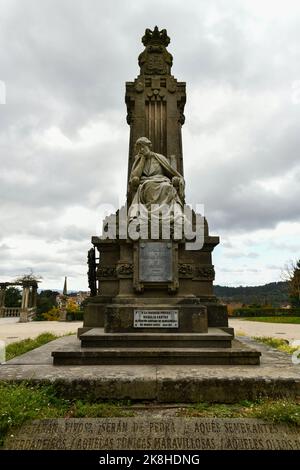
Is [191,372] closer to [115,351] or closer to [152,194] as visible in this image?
[115,351]

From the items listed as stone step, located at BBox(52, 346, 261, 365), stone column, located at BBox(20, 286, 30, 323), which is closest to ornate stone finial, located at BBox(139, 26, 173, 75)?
stone step, located at BBox(52, 346, 261, 365)

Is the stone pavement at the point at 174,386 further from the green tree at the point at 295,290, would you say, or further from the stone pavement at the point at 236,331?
the green tree at the point at 295,290

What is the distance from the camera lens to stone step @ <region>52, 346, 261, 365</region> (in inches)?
193

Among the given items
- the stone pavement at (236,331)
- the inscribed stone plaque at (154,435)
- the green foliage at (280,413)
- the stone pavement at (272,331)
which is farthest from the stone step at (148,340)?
the stone pavement at (236,331)

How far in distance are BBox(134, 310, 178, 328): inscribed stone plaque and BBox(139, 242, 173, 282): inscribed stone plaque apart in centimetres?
71

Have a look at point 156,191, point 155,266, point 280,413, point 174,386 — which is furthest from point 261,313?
point 280,413

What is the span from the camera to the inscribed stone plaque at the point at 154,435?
3010 millimetres

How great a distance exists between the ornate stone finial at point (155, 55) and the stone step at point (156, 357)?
7.13 m

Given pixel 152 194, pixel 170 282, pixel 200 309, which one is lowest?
pixel 200 309

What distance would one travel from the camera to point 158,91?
8953 millimetres

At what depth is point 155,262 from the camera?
6.44 m

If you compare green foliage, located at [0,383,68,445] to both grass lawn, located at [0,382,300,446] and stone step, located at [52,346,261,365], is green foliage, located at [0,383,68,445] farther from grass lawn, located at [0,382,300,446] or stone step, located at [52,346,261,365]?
stone step, located at [52,346,261,365]

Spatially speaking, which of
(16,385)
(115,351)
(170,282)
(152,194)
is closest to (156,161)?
(152,194)

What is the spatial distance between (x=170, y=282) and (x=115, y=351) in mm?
1851
